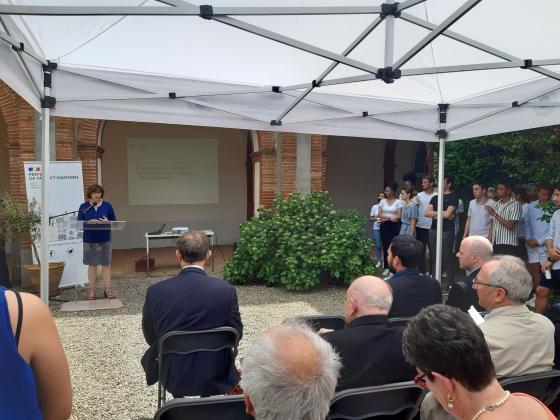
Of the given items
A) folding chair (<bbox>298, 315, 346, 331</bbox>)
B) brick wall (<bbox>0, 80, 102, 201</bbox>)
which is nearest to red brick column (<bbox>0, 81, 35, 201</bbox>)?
brick wall (<bbox>0, 80, 102, 201</bbox>)

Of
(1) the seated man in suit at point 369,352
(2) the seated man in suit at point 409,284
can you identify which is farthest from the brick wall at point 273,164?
(1) the seated man in suit at point 369,352

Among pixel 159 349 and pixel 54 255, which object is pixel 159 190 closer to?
pixel 54 255

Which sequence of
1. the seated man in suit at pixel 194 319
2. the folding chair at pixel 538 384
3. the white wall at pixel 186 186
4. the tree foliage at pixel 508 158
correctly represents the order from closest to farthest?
1. the folding chair at pixel 538 384
2. the seated man in suit at pixel 194 319
3. the tree foliage at pixel 508 158
4. the white wall at pixel 186 186

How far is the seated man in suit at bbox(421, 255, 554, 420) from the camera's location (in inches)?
85.6

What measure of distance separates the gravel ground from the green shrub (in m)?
0.25

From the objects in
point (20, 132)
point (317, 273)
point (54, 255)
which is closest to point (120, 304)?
point (54, 255)

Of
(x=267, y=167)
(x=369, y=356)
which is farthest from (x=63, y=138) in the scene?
(x=369, y=356)

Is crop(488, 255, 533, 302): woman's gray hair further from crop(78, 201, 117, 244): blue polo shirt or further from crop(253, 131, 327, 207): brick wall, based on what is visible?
crop(253, 131, 327, 207): brick wall

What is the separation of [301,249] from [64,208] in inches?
144

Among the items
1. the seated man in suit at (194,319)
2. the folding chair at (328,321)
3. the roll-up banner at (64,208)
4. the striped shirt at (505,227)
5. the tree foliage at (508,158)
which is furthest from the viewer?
the roll-up banner at (64,208)

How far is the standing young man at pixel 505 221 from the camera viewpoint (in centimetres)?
636

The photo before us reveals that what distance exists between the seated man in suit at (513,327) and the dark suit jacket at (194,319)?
142 centimetres

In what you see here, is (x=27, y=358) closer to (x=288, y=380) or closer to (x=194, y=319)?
(x=288, y=380)

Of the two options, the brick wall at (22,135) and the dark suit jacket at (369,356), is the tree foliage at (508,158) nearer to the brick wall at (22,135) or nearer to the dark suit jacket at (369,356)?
the dark suit jacket at (369,356)
